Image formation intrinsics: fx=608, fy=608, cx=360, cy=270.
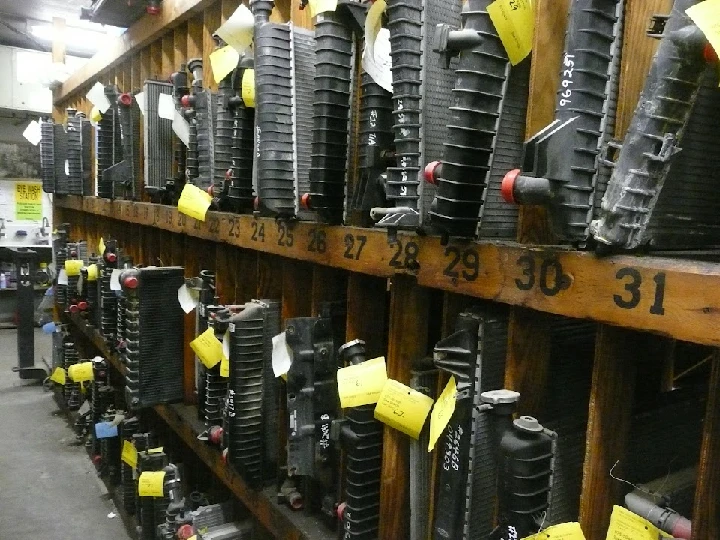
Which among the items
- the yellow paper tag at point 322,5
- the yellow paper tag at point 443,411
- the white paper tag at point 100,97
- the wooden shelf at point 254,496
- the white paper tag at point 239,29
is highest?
the white paper tag at point 100,97

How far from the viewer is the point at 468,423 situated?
83 centimetres

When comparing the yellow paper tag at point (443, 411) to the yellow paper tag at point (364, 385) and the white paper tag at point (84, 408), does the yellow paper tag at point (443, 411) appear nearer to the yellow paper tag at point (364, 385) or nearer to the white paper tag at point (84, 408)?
the yellow paper tag at point (364, 385)

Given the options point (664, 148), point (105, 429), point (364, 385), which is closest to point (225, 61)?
point (364, 385)

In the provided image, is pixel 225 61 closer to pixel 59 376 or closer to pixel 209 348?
pixel 209 348

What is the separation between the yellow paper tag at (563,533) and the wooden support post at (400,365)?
0.36m

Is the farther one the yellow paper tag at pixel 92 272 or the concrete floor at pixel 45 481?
the yellow paper tag at pixel 92 272

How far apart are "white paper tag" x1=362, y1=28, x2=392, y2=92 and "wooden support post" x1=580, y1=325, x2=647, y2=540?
19.6 inches

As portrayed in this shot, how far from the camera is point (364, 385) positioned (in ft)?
3.42

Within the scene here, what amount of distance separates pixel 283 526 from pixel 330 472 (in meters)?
0.19

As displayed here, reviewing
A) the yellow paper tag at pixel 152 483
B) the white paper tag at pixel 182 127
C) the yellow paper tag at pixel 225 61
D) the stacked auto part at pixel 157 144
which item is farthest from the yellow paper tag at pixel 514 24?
the yellow paper tag at pixel 152 483

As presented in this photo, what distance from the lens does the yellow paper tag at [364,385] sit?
1040 mm

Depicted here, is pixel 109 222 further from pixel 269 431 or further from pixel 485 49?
pixel 485 49

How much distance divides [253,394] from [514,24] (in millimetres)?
1065

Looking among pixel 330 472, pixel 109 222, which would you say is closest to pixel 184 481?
pixel 330 472
